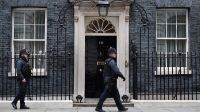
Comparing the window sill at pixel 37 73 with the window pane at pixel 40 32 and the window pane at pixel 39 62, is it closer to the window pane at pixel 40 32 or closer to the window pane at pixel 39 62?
the window pane at pixel 39 62

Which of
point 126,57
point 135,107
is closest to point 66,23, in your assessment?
point 126,57

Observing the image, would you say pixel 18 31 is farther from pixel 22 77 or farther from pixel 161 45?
pixel 161 45

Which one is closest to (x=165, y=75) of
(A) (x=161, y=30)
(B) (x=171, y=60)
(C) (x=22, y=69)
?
(B) (x=171, y=60)

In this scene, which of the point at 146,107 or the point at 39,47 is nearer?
the point at 146,107

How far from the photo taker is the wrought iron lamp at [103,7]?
1714 cm

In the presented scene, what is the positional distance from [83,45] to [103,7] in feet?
5.77

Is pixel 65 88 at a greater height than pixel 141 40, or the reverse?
pixel 141 40

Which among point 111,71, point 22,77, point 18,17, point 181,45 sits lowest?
point 22,77

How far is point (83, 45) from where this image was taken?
18.3 m

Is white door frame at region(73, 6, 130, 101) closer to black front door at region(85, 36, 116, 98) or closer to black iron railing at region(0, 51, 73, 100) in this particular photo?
black iron railing at region(0, 51, 73, 100)

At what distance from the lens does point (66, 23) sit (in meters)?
18.5

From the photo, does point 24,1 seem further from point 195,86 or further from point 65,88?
point 195,86

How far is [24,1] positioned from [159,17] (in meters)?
5.11

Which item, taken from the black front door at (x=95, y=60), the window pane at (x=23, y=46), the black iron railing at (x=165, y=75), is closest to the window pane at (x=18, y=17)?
the window pane at (x=23, y=46)
